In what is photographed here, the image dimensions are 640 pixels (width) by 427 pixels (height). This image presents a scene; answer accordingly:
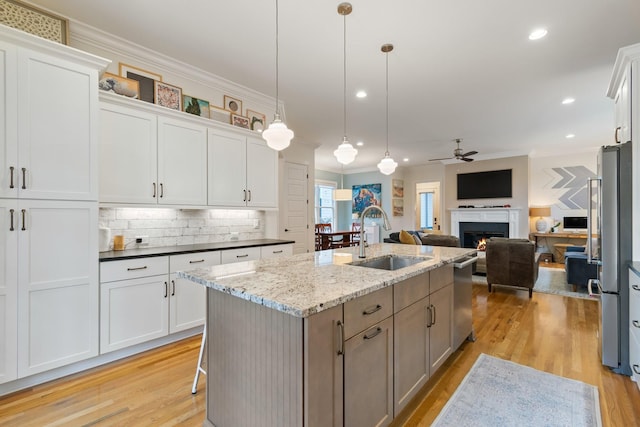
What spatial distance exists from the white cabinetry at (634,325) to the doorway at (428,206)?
7.94 metres

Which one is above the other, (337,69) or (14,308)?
(337,69)

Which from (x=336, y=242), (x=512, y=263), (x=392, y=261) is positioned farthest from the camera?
(x=336, y=242)

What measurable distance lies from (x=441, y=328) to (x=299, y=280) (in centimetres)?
129

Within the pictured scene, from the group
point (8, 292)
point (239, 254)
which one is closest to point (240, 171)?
point (239, 254)

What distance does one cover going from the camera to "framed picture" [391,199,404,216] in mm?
9656

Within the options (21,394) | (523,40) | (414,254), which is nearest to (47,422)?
(21,394)

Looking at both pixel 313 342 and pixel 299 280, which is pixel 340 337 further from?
pixel 299 280

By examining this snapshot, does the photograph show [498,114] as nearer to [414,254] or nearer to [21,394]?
[414,254]

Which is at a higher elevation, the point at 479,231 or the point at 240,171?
the point at 240,171

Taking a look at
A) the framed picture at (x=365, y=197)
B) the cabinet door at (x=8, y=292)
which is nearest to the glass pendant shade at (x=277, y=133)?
the cabinet door at (x=8, y=292)

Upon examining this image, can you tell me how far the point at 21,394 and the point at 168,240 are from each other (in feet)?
5.31

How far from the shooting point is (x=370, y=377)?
1.46 m

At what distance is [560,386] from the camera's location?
213cm

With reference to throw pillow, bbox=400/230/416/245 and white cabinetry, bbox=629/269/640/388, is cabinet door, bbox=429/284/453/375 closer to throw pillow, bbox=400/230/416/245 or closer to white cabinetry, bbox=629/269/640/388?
white cabinetry, bbox=629/269/640/388
